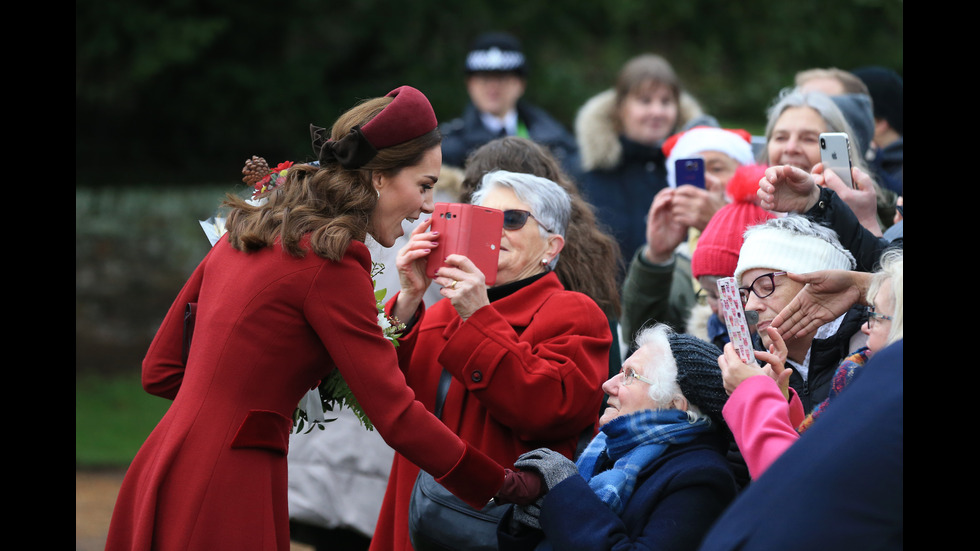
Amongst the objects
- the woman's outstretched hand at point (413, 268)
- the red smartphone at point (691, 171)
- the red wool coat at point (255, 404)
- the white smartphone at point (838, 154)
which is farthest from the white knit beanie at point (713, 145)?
the red wool coat at point (255, 404)

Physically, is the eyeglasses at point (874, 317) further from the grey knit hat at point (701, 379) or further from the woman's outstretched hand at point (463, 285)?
the woman's outstretched hand at point (463, 285)

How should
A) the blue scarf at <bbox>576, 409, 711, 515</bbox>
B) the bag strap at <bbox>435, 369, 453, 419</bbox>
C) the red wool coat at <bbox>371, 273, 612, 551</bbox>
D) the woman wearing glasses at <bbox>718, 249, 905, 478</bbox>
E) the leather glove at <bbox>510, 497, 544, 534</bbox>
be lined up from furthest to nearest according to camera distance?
1. the bag strap at <bbox>435, 369, 453, 419</bbox>
2. the red wool coat at <bbox>371, 273, 612, 551</bbox>
3. the leather glove at <bbox>510, 497, 544, 534</bbox>
4. the blue scarf at <bbox>576, 409, 711, 515</bbox>
5. the woman wearing glasses at <bbox>718, 249, 905, 478</bbox>

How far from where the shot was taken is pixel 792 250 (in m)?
3.08

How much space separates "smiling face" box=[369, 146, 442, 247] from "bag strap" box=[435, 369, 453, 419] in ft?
1.96

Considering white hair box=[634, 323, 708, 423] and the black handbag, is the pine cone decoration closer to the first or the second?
the black handbag

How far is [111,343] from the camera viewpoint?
35.4ft

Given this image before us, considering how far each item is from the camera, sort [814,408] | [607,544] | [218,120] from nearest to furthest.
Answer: [607,544] → [814,408] → [218,120]

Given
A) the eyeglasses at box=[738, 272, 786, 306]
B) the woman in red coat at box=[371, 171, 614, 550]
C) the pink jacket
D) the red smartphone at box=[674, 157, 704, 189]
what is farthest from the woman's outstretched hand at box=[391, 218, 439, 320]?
the red smartphone at box=[674, 157, 704, 189]

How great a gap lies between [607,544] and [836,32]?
1083 cm

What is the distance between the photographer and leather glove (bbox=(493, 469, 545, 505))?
2.78m

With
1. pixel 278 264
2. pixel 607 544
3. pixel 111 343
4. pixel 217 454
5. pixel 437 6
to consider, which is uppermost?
pixel 437 6

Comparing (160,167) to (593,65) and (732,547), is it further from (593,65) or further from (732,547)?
(732,547)
